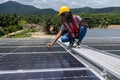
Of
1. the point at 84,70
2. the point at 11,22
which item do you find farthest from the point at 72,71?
the point at 11,22

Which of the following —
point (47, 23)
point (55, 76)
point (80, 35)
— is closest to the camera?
point (55, 76)

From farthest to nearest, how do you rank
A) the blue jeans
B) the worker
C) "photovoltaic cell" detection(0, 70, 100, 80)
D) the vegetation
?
the vegetation → the blue jeans → the worker → "photovoltaic cell" detection(0, 70, 100, 80)

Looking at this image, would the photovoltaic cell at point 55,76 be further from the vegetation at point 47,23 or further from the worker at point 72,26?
the vegetation at point 47,23

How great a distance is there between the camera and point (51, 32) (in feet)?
168

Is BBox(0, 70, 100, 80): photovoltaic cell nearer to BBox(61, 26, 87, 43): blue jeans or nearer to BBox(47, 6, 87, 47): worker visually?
BBox(47, 6, 87, 47): worker

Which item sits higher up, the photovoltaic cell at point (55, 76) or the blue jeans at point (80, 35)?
the blue jeans at point (80, 35)

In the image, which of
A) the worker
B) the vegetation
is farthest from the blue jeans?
the vegetation

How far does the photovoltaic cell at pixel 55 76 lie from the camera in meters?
5.10

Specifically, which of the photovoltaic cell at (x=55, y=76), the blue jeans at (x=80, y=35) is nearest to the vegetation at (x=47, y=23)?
the blue jeans at (x=80, y=35)

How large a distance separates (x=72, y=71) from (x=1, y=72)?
1.46 m

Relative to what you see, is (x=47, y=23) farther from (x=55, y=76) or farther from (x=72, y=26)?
(x=55, y=76)

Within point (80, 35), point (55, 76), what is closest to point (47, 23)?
point (80, 35)

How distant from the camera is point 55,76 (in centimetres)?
528

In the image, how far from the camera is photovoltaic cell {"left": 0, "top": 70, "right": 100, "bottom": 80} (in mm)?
5098
